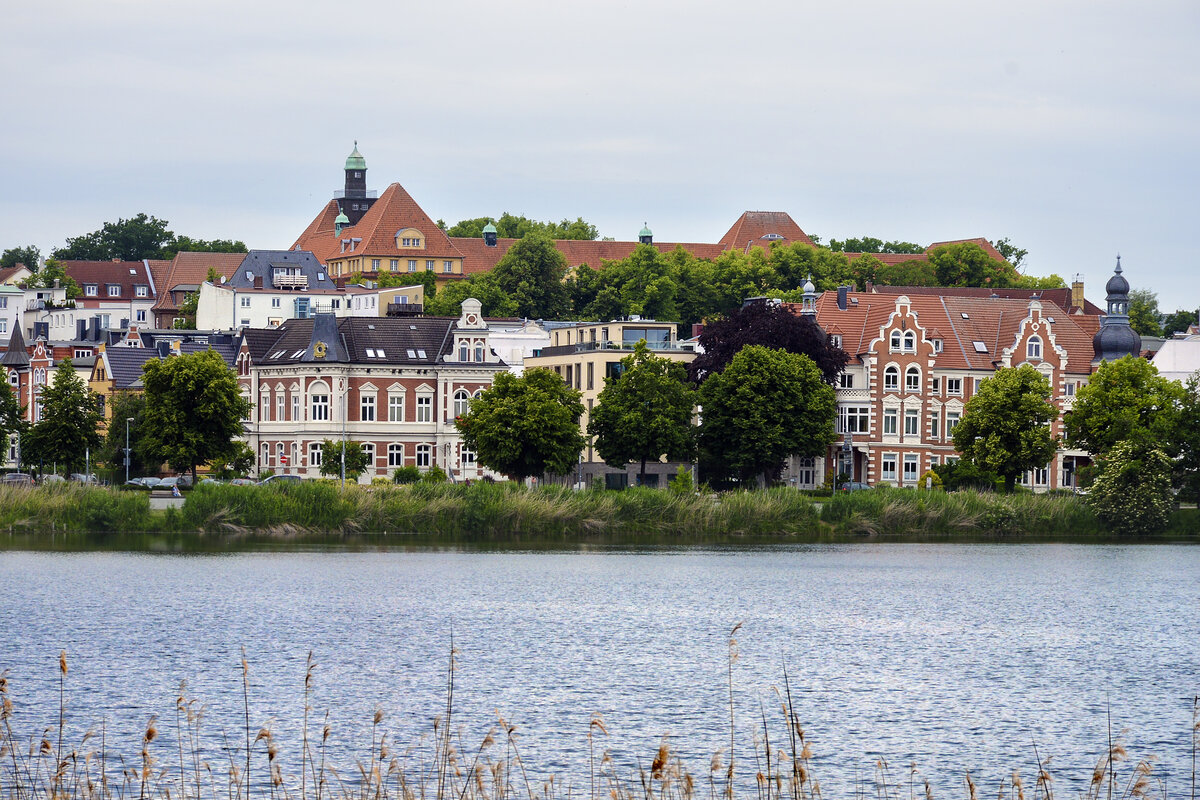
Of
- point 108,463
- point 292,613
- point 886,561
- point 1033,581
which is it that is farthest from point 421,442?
point 292,613

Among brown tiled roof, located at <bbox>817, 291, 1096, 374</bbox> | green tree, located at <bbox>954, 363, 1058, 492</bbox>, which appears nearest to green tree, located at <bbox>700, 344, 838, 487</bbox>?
green tree, located at <bbox>954, 363, 1058, 492</bbox>

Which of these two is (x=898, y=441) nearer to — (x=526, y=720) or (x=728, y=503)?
(x=728, y=503)

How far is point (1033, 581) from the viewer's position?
6191cm

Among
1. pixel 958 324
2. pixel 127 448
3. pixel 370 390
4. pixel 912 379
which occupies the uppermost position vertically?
pixel 958 324

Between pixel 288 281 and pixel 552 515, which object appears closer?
pixel 552 515

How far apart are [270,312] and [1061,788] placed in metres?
147

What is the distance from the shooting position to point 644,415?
97.9 metres

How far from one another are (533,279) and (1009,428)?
7778 centimetres

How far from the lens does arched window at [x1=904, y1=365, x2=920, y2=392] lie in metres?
115

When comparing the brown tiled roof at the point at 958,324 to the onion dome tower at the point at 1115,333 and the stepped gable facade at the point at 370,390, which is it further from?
the stepped gable facade at the point at 370,390

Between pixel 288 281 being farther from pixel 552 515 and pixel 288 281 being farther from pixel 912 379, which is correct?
pixel 552 515

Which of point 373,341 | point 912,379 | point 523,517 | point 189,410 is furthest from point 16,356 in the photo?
point 523,517

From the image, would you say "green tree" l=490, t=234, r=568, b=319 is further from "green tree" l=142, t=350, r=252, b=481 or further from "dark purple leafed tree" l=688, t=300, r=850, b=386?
"green tree" l=142, t=350, r=252, b=481

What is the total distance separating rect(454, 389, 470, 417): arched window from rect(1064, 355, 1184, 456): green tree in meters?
37.5
